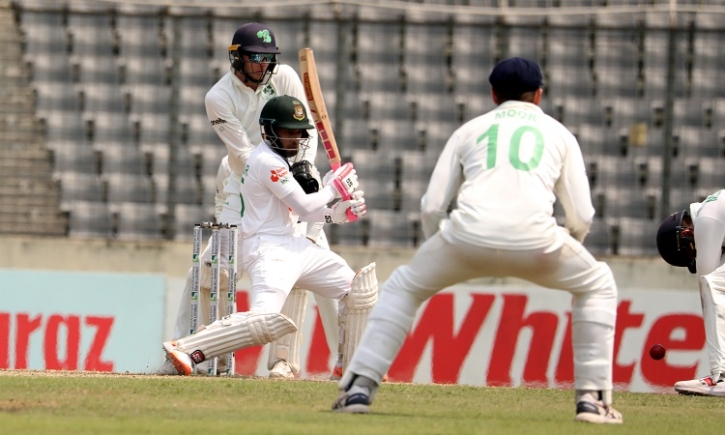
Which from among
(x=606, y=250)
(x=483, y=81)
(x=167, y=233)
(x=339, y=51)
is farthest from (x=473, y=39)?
(x=167, y=233)

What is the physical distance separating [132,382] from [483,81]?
6851 mm

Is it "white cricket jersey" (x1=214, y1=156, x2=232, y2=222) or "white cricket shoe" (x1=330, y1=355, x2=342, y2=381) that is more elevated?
"white cricket jersey" (x1=214, y1=156, x2=232, y2=222)

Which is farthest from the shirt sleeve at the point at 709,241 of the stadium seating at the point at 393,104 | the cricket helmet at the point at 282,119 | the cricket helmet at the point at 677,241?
the stadium seating at the point at 393,104

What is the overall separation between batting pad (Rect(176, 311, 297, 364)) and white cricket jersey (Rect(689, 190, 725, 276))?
2.81m

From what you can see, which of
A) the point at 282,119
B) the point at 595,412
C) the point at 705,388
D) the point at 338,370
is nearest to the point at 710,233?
the point at 705,388

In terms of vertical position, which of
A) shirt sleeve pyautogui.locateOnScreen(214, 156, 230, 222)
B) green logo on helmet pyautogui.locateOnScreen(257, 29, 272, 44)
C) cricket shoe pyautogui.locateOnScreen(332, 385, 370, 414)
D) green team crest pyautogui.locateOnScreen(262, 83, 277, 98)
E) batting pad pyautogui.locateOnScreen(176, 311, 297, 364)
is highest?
green logo on helmet pyautogui.locateOnScreen(257, 29, 272, 44)

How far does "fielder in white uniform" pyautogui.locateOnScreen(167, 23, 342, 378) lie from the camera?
982cm

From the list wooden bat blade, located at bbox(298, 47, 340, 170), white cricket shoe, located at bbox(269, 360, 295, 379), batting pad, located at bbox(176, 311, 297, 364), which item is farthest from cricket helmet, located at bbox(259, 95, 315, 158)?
white cricket shoe, located at bbox(269, 360, 295, 379)

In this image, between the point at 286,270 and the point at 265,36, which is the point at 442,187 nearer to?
the point at 286,270

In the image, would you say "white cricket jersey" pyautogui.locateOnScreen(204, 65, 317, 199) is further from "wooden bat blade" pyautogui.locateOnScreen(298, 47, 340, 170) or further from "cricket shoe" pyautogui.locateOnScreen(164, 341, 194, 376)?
"cricket shoe" pyautogui.locateOnScreen(164, 341, 194, 376)

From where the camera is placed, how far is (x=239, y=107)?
10062mm

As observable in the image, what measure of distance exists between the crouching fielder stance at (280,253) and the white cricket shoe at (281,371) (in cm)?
53

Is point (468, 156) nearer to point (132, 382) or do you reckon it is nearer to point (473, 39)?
point (132, 382)

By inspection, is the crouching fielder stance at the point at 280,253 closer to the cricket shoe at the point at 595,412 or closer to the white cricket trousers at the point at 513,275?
the white cricket trousers at the point at 513,275
